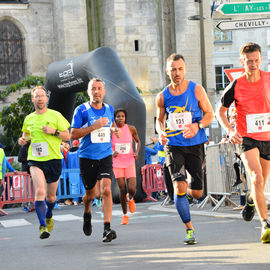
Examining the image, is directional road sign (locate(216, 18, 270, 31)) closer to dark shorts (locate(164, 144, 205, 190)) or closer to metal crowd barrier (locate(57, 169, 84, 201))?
dark shorts (locate(164, 144, 205, 190))

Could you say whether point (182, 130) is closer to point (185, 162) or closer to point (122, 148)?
point (185, 162)

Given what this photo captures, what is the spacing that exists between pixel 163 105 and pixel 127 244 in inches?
62.5

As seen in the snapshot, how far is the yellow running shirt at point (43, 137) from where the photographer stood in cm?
960

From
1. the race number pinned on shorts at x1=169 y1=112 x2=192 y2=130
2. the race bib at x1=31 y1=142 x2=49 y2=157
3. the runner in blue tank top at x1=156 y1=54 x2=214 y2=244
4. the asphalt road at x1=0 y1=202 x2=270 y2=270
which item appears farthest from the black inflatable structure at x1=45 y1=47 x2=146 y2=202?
the race number pinned on shorts at x1=169 y1=112 x2=192 y2=130

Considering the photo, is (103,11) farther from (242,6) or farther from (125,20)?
(242,6)

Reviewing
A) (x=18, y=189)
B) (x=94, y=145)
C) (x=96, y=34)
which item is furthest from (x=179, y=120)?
(x=96, y=34)

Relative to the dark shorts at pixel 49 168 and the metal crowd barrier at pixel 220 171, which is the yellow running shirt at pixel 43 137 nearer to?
the dark shorts at pixel 49 168

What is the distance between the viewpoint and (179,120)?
8172 mm

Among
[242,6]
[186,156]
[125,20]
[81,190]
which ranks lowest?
[81,190]

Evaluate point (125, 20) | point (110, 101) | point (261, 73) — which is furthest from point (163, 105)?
point (125, 20)

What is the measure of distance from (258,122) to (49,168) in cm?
301

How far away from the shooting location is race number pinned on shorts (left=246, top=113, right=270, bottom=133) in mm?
7848

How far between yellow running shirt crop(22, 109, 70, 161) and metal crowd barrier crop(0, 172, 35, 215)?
9170 millimetres

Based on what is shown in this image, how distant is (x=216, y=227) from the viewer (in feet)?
32.9
